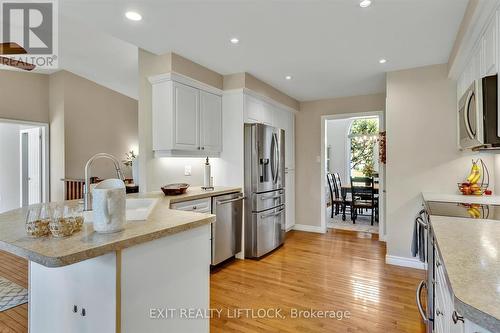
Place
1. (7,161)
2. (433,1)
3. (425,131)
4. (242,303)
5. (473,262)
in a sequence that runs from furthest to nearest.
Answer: (7,161) → (425,131) → (242,303) → (433,1) → (473,262)

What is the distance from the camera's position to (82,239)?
3.67 feet

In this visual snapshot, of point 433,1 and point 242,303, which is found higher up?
point 433,1

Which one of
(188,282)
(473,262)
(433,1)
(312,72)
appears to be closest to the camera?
(473,262)

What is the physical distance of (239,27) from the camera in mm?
2496

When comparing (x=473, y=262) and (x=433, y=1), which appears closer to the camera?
(x=473, y=262)

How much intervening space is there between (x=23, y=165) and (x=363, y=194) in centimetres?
728

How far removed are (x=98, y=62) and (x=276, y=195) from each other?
3551 mm

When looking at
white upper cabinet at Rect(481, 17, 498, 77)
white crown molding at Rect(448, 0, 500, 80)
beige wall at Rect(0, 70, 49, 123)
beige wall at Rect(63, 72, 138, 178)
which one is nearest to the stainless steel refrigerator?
white crown molding at Rect(448, 0, 500, 80)

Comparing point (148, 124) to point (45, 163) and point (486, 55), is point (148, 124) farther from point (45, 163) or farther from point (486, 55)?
point (45, 163)

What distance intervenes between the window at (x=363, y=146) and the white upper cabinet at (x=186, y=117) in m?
6.36

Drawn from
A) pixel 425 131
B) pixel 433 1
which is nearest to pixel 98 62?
pixel 433 1

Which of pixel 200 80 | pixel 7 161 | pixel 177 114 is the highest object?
pixel 200 80

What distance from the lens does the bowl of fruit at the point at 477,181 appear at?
280cm

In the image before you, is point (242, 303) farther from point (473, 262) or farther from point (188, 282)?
point (473, 262)
